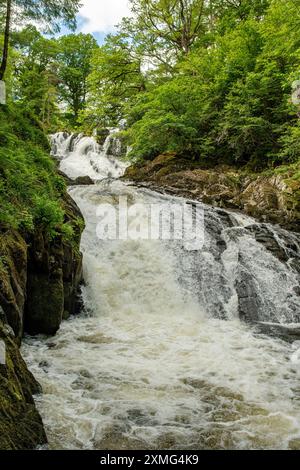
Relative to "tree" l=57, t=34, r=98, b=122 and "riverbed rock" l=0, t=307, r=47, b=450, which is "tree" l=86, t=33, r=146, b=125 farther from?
"riverbed rock" l=0, t=307, r=47, b=450

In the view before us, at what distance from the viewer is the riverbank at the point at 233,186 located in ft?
42.5

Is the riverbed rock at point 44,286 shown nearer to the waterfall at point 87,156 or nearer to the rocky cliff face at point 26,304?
the rocky cliff face at point 26,304

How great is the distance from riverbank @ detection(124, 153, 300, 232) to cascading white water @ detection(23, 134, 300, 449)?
62.3 inches

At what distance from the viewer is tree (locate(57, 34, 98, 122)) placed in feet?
111

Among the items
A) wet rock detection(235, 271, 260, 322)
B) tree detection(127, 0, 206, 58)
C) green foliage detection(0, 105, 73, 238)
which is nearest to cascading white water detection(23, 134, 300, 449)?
wet rock detection(235, 271, 260, 322)

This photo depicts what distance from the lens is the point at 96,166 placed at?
21359mm

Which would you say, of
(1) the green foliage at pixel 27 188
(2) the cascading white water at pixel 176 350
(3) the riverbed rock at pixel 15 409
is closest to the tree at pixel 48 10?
(1) the green foliage at pixel 27 188

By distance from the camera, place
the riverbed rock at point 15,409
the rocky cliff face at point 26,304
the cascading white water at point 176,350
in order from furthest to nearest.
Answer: the cascading white water at point 176,350 → the rocky cliff face at point 26,304 → the riverbed rock at point 15,409

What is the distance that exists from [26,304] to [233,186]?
10.8 m

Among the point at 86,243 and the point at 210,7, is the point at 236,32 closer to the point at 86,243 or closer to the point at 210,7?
the point at 210,7

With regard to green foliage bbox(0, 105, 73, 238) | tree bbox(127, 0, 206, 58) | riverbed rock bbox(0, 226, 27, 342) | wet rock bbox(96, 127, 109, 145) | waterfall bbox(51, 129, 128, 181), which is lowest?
riverbed rock bbox(0, 226, 27, 342)

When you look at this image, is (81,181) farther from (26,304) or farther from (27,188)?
(26,304)

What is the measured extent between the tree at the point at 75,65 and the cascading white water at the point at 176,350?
25.7m
